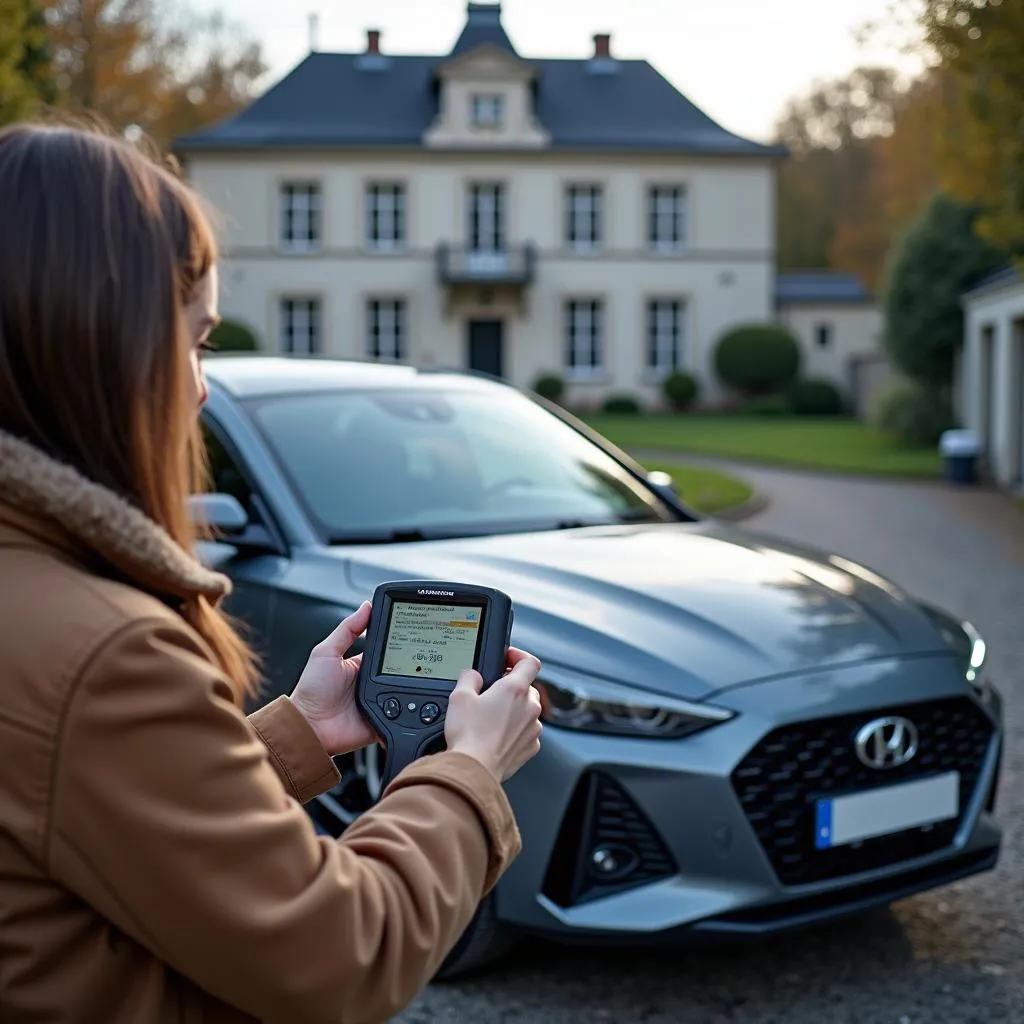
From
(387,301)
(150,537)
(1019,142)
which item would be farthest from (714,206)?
(150,537)

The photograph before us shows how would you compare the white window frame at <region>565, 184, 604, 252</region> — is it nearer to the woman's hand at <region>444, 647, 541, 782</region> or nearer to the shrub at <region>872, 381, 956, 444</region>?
the shrub at <region>872, 381, 956, 444</region>

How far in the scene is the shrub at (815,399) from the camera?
39969 mm

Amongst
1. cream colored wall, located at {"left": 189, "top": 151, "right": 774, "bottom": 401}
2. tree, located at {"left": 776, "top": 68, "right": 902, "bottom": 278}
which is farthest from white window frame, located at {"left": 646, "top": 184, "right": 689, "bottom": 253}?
tree, located at {"left": 776, "top": 68, "right": 902, "bottom": 278}

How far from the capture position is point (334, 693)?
1.96m

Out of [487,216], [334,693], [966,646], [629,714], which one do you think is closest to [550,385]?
[487,216]

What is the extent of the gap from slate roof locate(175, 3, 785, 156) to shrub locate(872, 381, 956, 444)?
1585 cm

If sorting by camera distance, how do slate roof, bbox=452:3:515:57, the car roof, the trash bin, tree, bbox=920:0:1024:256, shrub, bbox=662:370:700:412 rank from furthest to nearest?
slate roof, bbox=452:3:515:57 → shrub, bbox=662:370:700:412 → the trash bin → tree, bbox=920:0:1024:256 → the car roof

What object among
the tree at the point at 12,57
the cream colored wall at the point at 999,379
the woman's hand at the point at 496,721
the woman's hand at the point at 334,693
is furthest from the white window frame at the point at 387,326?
the woman's hand at the point at 496,721

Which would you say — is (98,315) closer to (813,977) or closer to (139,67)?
(813,977)

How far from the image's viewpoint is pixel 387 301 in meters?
41.8

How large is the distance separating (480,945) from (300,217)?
129ft

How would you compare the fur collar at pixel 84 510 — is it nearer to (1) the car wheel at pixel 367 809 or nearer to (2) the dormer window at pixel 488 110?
(1) the car wheel at pixel 367 809

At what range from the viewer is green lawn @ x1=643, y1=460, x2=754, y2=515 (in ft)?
53.0

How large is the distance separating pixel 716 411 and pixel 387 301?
988 cm
